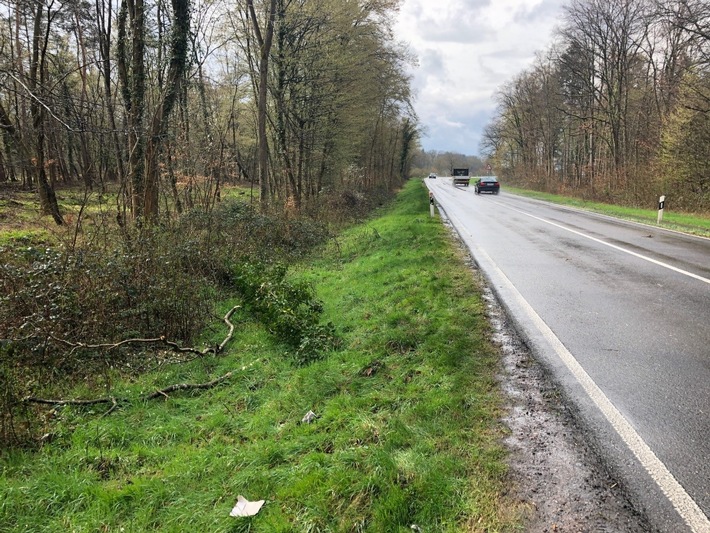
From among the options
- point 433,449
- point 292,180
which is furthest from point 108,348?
point 292,180

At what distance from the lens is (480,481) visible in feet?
8.64

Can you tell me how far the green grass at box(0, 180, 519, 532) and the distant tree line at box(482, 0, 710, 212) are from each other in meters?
17.3

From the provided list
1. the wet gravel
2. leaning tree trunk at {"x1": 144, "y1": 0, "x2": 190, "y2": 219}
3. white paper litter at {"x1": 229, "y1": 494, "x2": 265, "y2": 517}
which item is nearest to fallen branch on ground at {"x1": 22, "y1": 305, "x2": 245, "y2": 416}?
white paper litter at {"x1": 229, "y1": 494, "x2": 265, "y2": 517}

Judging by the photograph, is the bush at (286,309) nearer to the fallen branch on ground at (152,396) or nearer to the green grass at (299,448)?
the green grass at (299,448)

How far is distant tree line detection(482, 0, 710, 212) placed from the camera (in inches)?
723

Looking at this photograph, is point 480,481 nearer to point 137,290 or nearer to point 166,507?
point 166,507

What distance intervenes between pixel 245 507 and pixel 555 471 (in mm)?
1995

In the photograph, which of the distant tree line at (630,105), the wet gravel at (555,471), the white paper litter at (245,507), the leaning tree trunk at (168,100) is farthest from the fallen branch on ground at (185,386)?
the distant tree line at (630,105)

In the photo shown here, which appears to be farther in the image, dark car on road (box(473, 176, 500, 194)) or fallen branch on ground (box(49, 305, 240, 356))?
dark car on road (box(473, 176, 500, 194))

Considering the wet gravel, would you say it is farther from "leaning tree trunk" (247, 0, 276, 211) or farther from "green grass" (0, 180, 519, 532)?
"leaning tree trunk" (247, 0, 276, 211)

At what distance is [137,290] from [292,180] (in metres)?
12.3

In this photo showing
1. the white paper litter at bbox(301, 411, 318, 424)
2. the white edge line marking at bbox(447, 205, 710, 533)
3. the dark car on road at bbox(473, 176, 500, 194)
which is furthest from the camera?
the dark car on road at bbox(473, 176, 500, 194)

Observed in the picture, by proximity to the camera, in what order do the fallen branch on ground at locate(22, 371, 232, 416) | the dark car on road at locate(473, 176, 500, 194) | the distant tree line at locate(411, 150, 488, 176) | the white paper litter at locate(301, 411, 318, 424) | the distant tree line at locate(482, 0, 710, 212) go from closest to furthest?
the white paper litter at locate(301, 411, 318, 424) → the fallen branch on ground at locate(22, 371, 232, 416) → the distant tree line at locate(482, 0, 710, 212) → the dark car on road at locate(473, 176, 500, 194) → the distant tree line at locate(411, 150, 488, 176)

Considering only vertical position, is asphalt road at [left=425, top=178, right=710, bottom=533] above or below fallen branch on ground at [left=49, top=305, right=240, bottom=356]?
above
